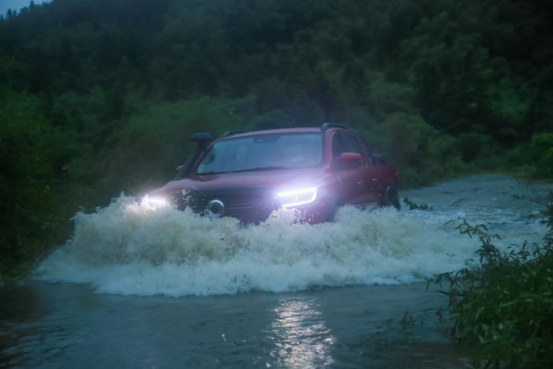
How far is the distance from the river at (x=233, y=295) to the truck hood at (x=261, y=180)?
1.45 feet

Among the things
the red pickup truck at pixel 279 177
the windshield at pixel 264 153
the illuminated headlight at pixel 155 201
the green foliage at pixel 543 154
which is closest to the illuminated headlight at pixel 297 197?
the red pickup truck at pixel 279 177

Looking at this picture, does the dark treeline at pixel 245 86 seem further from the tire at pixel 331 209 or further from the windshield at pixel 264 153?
the tire at pixel 331 209

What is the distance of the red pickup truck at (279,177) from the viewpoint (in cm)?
820

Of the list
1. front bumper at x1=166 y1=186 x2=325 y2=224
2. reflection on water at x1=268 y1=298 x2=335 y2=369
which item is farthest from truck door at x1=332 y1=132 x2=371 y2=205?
reflection on water at x1=268 y1=298 x2=335 y2=369

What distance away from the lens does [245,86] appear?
43094mm

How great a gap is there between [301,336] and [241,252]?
266 cm

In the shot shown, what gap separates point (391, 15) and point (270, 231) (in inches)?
2330

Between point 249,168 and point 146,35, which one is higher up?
point 146,35

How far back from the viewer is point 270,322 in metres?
5.91

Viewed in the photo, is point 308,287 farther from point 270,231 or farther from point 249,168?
point 249,168

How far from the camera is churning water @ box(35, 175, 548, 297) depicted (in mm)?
7660

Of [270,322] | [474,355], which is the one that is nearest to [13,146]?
[270,322]

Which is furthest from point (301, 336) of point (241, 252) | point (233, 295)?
point (241, 252)

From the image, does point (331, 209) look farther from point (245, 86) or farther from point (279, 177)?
point (245, 86)
